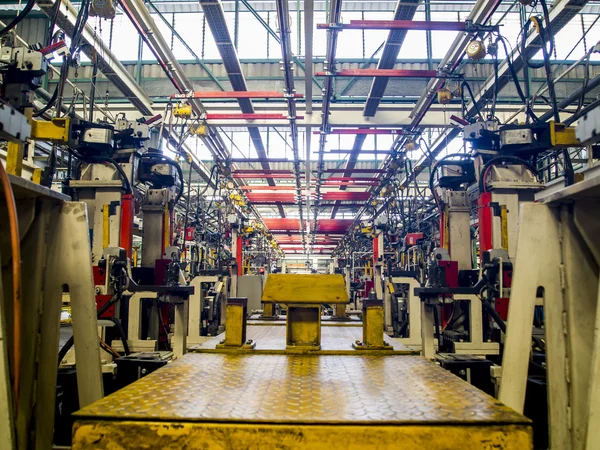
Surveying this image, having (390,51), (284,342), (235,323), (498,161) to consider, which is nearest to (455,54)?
(390,51)

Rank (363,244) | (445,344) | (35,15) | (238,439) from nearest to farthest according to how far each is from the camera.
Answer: (238,439), (445,344), (35,15), (363,244)

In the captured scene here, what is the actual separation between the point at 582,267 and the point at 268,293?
75.9 inches

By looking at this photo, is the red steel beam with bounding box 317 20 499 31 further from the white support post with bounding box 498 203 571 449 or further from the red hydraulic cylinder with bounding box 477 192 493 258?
the white support post with bounding box 498 203 571 449

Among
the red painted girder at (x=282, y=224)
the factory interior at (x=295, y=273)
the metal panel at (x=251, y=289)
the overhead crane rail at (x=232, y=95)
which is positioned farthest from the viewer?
the red painted girder at (x=282, y=224)

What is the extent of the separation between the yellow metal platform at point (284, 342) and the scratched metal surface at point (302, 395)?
29 cm

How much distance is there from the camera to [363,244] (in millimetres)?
15281

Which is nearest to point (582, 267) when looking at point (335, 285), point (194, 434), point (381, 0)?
point (335, 285)

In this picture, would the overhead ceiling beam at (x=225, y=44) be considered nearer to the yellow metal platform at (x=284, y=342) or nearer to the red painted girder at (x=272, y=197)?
the yellow metal platform at (x=284, y=342)

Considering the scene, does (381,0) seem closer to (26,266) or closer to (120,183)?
(120,183)

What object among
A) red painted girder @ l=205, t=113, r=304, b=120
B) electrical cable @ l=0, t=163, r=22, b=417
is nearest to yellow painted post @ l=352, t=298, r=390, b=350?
electrical cable @ l=0, t=163, r=22, b=417

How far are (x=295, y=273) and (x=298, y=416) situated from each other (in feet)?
5.74

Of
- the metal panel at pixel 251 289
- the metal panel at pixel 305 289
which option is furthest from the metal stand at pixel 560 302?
the metal panel at pixel 251 289

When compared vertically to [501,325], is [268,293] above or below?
above

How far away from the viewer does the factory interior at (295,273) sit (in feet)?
5.56
